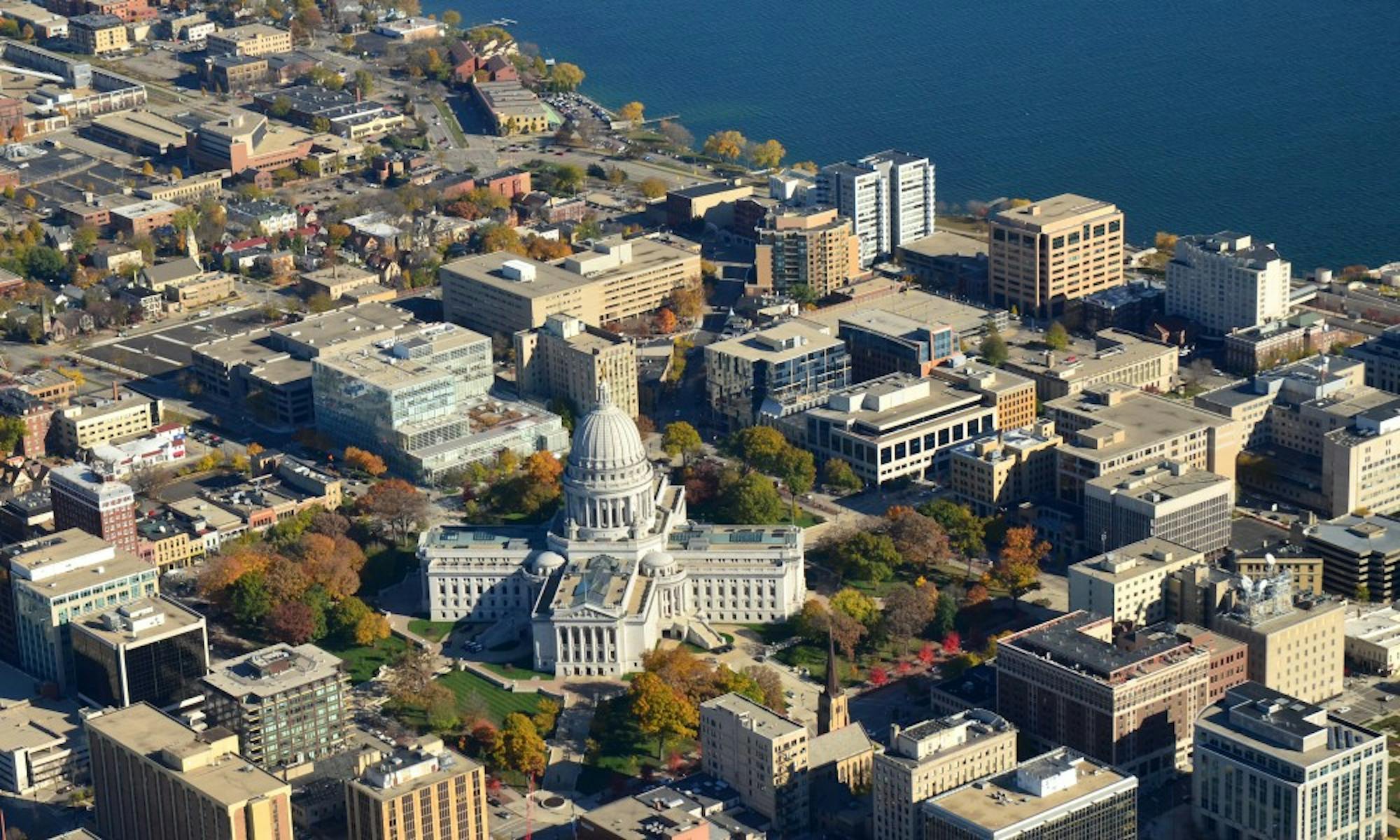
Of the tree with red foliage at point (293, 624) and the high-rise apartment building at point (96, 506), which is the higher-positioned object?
the high-rise apartment building at point (96, 506)

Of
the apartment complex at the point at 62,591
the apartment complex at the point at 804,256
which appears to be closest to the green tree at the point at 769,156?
the apartment complex at the point at 804,256

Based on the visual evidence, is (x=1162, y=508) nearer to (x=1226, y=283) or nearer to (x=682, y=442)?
(x=682, y=442)

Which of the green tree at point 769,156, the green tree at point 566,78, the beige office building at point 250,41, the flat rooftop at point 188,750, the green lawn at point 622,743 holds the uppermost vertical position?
the beige office building at point 250,41

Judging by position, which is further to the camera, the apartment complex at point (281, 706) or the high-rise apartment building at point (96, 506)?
the high-rise apartment building at point (96, 506)

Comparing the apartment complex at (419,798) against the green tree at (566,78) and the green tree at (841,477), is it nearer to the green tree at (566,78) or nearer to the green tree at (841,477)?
the green tree at (841,477)

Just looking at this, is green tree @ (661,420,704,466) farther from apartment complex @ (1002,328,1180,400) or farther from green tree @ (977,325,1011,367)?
apartment complex @ (1002,328,1180,400)

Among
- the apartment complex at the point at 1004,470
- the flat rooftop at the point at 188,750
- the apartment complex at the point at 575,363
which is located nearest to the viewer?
the flat rooftop at the point at 188,750

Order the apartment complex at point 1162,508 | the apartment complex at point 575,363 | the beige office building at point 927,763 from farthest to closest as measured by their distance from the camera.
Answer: the apartment complex at point 575,363
the apartment complex at point 1162,508
the beige office building at point 927,763
